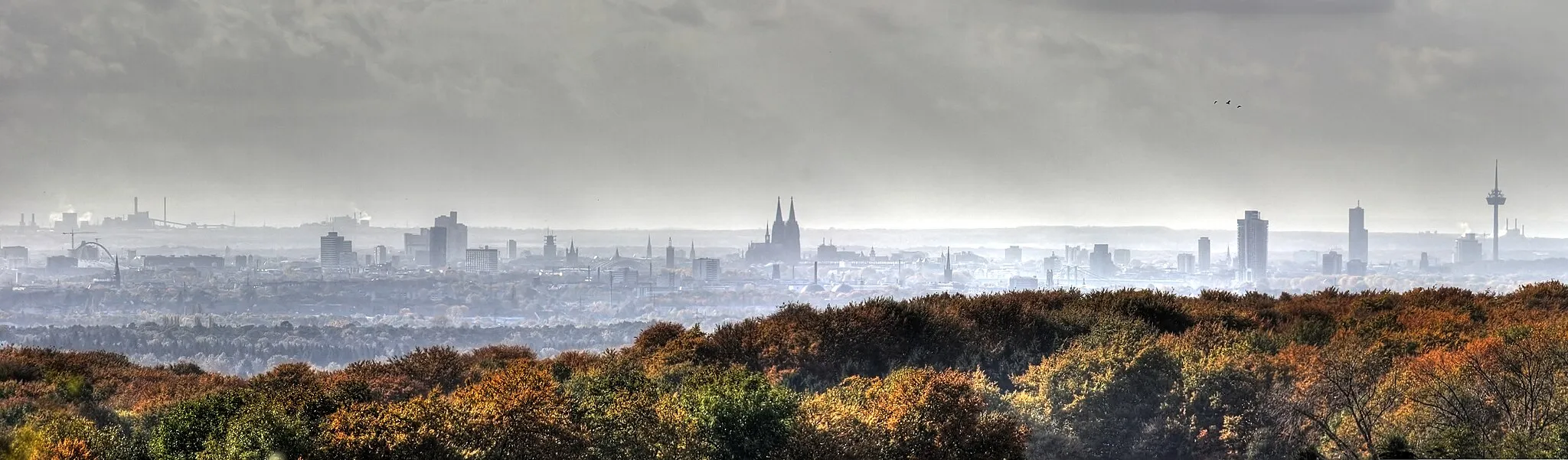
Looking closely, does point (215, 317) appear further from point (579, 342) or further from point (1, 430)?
point (1, 430)

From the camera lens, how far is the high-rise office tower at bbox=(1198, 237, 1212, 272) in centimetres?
15825

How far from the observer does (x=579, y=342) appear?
4417 inches

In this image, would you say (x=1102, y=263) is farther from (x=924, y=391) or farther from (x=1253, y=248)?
(x=924, y=391)

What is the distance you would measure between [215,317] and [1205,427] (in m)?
135

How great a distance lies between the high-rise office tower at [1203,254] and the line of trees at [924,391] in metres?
131

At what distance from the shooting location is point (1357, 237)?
147 m

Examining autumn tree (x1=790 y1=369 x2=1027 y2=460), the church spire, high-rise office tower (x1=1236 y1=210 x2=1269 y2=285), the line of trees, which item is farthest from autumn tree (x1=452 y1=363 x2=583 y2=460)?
the church spire

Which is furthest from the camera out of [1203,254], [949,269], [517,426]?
[949,269]

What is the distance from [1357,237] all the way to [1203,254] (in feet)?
63.1

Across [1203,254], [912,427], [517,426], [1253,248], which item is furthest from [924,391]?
[1203,254]

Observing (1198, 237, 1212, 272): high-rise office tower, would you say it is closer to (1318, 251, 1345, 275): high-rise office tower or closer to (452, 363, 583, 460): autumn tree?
(1318, 251, 1345, 275): high-rise office tower

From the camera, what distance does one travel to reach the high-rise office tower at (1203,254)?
158250 mm

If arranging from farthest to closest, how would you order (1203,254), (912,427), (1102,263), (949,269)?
(949,269), (1203,254), (1102,263), (912,427)

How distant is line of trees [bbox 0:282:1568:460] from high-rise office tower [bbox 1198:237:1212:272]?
131106 millimetres
